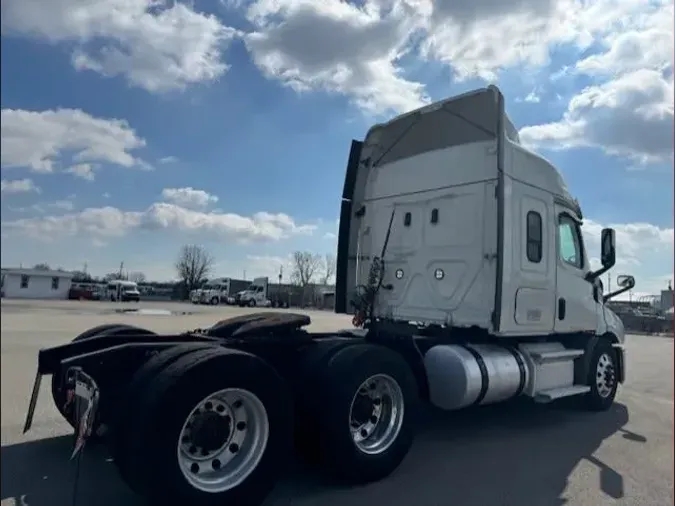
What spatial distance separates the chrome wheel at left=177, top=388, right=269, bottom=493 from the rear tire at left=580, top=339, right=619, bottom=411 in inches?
210

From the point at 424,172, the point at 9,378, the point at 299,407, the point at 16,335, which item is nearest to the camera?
the point at 9,378

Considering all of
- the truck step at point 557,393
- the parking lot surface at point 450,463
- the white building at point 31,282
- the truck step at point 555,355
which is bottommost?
the parking lot surface at point 450,463

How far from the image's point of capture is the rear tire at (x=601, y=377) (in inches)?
285

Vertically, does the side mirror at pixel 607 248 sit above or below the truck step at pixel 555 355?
above

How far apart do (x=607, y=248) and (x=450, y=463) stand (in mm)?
4157

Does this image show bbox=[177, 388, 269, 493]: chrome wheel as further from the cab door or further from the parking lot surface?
the cab door

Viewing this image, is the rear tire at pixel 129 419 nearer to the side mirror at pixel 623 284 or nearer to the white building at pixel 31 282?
the white building at pixel 31 282

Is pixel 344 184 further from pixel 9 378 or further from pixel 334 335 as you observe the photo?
pixel 9 378

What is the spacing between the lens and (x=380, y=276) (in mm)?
6902

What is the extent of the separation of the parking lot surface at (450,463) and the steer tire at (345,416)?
0.50 feet

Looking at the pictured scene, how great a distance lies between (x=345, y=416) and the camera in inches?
159

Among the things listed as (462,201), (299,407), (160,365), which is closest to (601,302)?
(462,201)

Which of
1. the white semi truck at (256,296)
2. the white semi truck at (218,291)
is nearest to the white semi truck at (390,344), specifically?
the white semi truck at (256,296)

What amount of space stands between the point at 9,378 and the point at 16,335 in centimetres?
31
